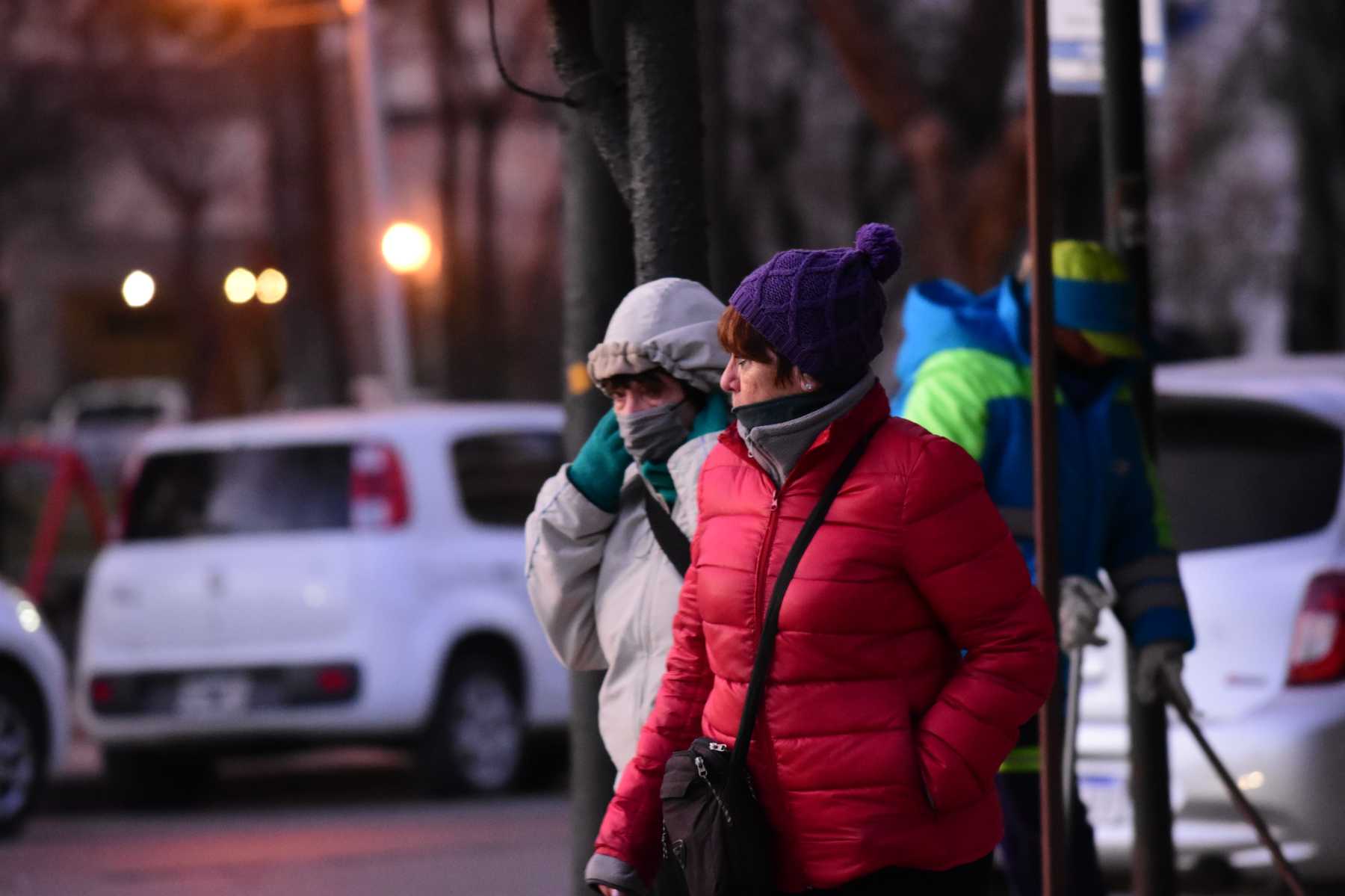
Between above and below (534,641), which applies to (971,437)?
above

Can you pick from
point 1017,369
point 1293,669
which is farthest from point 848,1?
point 1017,369

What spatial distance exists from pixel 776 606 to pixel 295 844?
6.40 metres

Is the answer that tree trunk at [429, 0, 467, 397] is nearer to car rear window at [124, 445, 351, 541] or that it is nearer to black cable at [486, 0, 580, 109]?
car rear window at [124, 445, 351, 541]

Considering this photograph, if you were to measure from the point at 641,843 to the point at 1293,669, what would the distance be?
3.42 m

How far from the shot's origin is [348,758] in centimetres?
1302

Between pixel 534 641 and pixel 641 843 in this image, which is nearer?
pixel 641 843

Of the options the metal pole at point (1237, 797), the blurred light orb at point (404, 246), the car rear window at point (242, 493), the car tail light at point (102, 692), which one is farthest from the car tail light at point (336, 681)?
the blurred light orb at point (404, 246)

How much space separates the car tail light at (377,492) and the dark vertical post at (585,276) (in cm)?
538

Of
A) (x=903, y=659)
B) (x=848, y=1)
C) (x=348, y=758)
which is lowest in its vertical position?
(x=348, y=758)

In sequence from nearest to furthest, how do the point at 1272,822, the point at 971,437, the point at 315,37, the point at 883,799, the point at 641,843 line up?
1. the point at 883,799
2. the point at 641,843
3. the point at 971,437
4. the point at 1272,822
5. the point at 315,37

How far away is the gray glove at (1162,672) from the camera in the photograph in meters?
5.27

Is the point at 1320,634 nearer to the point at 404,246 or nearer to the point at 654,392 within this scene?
the point at 654,392

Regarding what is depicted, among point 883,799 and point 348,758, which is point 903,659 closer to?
point 883,799

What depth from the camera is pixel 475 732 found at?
11039 millimetres
